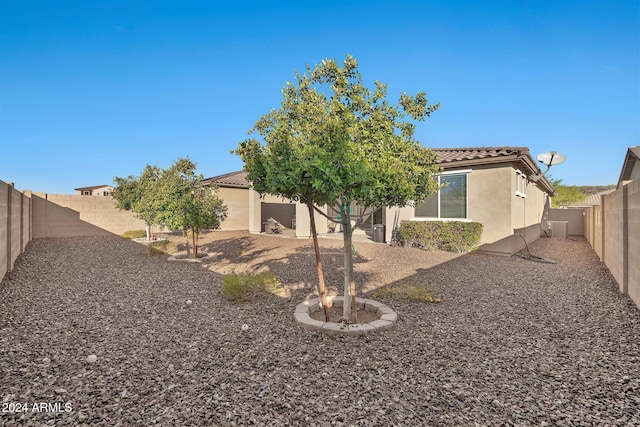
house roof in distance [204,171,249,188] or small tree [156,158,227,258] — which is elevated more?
house roof in distance [204,171,249,188]

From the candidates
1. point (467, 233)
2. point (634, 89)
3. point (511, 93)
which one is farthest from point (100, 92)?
point (634, 89)

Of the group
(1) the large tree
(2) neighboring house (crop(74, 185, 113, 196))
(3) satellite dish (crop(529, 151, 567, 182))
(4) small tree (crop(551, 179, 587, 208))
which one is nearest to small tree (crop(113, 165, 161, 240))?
(1) the large tree

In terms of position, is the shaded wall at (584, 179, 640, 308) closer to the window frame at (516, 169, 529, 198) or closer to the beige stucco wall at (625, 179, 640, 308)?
the beige stucco wall at (625, 179, 640, 308)

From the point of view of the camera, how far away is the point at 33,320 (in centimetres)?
434

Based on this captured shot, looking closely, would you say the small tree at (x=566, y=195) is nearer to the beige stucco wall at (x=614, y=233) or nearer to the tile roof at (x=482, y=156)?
the tile roof at (x=482, y=156)

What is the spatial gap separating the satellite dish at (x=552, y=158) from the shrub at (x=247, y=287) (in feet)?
39.7

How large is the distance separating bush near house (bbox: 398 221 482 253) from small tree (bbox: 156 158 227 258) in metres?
7.09

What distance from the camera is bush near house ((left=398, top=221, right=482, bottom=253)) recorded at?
10086 mm

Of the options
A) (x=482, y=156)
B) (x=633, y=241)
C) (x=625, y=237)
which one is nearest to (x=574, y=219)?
(x=482, y=156)

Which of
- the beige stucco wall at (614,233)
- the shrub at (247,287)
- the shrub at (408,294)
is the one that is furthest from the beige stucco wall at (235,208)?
the beige stucco wall at (614,233)

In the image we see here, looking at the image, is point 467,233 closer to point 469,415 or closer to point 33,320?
point 469,415

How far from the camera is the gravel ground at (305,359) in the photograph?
2400 mm

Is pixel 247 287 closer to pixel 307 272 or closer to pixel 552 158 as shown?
pixel 307 272

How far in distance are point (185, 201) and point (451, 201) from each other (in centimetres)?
920
